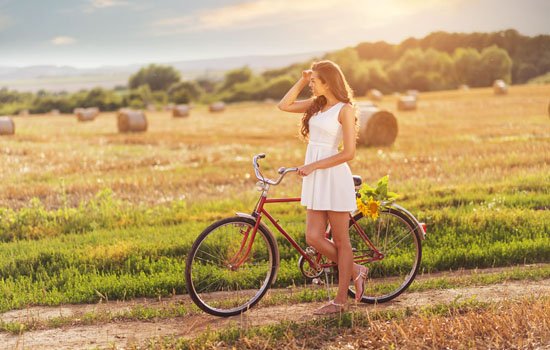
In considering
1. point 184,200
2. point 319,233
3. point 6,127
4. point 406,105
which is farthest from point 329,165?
point 406,105

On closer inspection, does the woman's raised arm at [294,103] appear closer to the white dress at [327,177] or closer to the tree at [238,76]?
the white dress at [327,177]

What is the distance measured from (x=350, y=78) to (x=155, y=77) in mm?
21415

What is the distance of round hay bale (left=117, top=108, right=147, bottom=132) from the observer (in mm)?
27328

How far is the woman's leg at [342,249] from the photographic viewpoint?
6391mm

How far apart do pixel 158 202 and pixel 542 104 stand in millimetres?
23220

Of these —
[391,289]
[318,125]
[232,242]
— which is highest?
[318,125]

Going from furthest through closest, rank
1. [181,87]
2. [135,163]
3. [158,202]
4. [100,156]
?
1. [181,87]
2. [100,156]
3. [135,163]
4. [158,202]

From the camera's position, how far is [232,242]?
6719mm

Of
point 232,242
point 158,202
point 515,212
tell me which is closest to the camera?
point 232,242

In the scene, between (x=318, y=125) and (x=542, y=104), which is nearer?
(x=318, y=125)

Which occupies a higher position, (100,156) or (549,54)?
(549,54)

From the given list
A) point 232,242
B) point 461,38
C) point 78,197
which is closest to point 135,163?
point 78,197

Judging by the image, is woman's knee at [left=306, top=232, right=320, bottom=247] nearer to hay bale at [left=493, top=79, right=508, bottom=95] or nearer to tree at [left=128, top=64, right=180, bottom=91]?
hay bale at [left=493, top=79, right=508, bottom=95]

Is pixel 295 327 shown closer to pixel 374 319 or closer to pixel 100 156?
pixel 374 319
